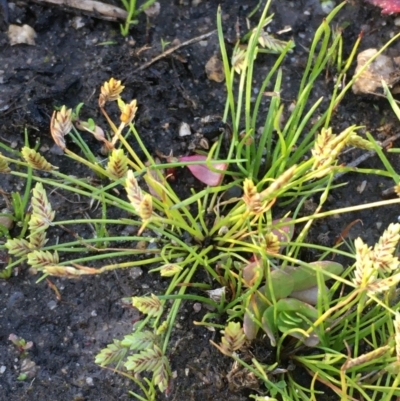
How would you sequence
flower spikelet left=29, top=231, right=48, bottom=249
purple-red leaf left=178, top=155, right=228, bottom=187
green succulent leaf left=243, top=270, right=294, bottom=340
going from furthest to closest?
purple-red leaf left=178, top=155, right=228, bottom=187 → green succulent leaf left=243, top=270, right=294, bottom=340 → flower spikelet left=29, top=231, right=48, bottom=249

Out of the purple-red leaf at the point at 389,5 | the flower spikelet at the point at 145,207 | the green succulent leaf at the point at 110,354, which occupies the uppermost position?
the purple-red leaf at the point at 389,5

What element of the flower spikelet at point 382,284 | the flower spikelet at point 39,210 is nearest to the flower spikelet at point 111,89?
the flower spikelet at point 39,210

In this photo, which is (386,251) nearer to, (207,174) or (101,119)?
(207,174)

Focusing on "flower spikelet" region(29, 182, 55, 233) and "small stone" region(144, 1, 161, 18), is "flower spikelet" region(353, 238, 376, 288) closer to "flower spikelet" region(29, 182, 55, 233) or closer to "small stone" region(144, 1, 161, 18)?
"flower spikelet" region(29, 182, 55, 233)

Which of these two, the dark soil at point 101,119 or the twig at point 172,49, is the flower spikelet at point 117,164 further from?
the twig at point 172,49

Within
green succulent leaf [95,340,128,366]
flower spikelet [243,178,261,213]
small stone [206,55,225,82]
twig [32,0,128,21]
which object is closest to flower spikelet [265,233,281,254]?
flower spikelet [243,178,261,213]
